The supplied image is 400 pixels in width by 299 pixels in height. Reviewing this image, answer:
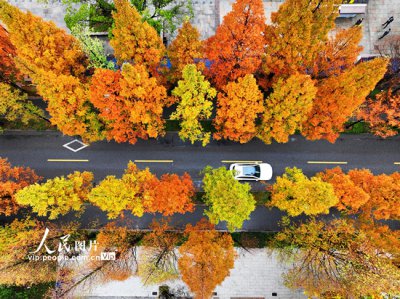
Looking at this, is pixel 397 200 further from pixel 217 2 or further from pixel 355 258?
pixel 217 2

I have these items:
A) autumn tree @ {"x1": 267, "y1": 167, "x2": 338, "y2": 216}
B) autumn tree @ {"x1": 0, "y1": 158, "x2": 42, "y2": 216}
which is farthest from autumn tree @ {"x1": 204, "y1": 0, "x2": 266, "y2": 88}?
autumn tree @ {"x1": 0, "y1": 158, "x2": 42, "y2": 216}

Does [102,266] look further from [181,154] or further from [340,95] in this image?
[340,95]

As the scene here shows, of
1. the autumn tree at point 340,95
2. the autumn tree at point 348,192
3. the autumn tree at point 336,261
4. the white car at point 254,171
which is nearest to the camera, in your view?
the autumn tree at point 336,261

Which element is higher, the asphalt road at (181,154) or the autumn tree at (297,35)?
the autumn tree at (297,35)

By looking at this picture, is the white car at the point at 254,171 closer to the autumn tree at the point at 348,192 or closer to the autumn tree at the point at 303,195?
the autumn tree at the point at 303,195

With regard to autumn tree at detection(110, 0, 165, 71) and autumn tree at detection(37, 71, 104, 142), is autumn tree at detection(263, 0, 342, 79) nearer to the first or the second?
autumn tree at detection(110, 0, 165, 71)

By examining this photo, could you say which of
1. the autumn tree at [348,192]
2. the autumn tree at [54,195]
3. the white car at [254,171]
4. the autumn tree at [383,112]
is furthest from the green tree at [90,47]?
the autumn tree at [383,112]

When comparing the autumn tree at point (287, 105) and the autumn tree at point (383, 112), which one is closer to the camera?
the autumn tree at point (287, 105)

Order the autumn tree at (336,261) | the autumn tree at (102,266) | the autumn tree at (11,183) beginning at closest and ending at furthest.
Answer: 1. the autumn tree at (336,261)
2. the autumn tree at (11,183)
3. the autumn tree at (102,266)
